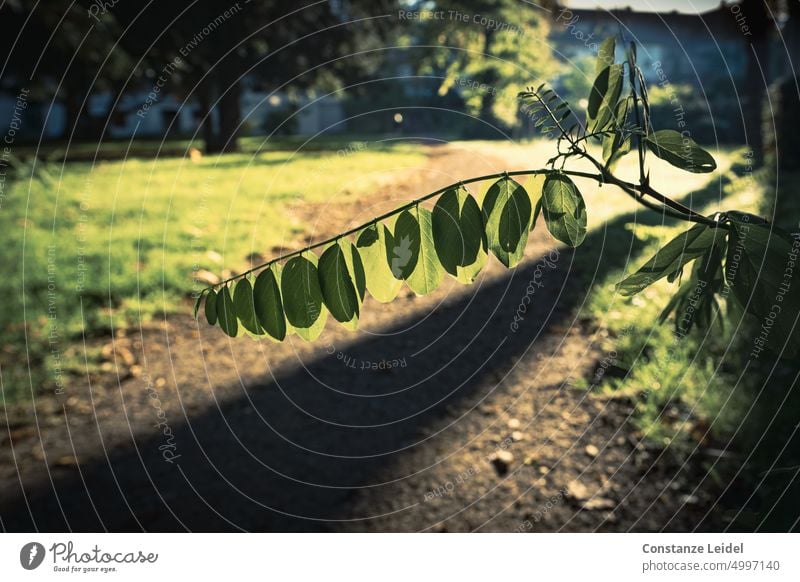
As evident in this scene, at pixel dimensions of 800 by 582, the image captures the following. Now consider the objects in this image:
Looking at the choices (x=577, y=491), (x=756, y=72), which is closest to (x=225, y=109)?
(x=756, y=72)

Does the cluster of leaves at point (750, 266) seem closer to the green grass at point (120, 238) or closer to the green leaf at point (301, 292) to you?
the green leaf at point (301, 292)

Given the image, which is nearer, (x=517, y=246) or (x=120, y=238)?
(x=517, y=246)

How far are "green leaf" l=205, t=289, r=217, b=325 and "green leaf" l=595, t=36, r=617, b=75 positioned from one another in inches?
17.7

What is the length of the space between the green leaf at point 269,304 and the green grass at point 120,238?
1.86 metres

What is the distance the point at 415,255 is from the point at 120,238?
539 centimetres

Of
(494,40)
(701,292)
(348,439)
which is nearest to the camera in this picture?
(701,292)

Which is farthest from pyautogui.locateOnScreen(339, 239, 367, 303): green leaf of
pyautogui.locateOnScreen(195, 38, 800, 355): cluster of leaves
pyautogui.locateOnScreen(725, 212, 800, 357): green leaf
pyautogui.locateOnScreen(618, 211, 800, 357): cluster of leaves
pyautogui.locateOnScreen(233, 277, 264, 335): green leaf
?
pyautogui.locateOnScreen(725, 212, 800, 357): green leaf

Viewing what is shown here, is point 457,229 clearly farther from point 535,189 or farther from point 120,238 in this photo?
point 120,238

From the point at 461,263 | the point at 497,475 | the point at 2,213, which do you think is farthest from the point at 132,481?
the point at 2,213

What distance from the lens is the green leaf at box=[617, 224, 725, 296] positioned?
73cm

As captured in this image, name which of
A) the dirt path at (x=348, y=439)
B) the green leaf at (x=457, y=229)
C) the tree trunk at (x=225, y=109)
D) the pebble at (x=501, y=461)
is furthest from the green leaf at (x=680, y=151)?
the tree trunk at (x=225, y=109)

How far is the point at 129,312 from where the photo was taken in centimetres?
419

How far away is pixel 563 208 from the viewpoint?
26.9 inches

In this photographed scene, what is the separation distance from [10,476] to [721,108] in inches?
546
